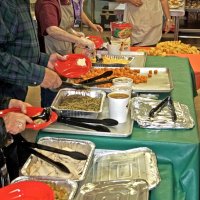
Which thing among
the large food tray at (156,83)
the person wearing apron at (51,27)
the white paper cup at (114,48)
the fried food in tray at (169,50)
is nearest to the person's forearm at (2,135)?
the large food tray at (156,83)

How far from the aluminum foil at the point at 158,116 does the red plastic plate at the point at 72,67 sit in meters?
0.46

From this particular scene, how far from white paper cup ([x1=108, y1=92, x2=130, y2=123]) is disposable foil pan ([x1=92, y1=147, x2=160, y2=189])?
18cm

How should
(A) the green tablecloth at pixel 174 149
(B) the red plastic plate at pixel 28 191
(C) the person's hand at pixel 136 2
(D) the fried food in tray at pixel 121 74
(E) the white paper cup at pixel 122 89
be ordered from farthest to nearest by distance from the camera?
(C) the person's hand at pixel 136 2, (D) the fried food in tray at pixel 121 74, (E) the white paper cup at pixel 122 89, (A) the green tablecloth at pixel 174 149, (B) the red plastic plate at pixel 28 191

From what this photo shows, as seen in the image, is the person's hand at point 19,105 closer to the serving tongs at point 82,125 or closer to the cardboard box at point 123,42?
the serving tongs at point 82,125

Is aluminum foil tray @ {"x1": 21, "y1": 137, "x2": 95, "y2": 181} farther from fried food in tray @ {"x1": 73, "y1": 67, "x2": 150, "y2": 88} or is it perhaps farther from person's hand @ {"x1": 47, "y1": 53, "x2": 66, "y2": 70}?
person's hand @ {"x1": 47, "y1": 53, "x2": 66, "y2": 70}

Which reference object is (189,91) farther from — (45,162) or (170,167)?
(45,162)

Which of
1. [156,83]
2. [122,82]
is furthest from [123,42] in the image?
[122,82]

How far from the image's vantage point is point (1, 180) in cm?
119

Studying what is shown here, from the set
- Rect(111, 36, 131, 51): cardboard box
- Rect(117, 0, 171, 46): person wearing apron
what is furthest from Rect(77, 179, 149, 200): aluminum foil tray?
Rect(117, 0, 171, 46): person wearing apron

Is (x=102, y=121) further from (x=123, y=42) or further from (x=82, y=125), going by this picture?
(x=123, y=42)

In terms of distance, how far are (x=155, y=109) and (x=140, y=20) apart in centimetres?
174

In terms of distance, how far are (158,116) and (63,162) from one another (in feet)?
1.50

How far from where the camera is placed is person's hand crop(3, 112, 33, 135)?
4.24 feet

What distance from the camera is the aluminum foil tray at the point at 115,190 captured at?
1.11 meters
